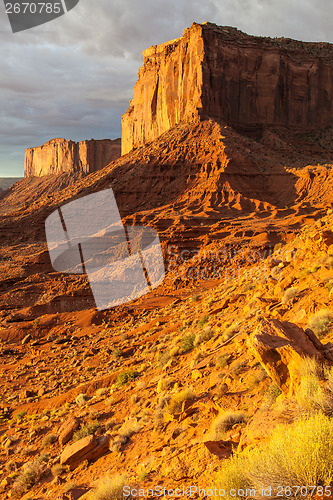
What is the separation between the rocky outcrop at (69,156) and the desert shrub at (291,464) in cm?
12015

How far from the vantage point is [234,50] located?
62875 millimetres

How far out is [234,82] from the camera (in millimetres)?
63625

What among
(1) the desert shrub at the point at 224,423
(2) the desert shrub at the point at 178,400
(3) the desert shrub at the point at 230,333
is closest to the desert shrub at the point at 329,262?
(3) the desert shrub at the point at 230,333

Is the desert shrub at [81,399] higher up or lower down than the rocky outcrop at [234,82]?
lower down

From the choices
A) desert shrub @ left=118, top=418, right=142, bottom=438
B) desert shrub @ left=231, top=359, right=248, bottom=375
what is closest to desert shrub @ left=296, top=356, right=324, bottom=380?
desert shrub @ left=231, top=359, right=248, bottom=375

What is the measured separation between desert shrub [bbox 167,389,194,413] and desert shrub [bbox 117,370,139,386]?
127 inches

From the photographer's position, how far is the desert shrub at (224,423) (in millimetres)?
4742

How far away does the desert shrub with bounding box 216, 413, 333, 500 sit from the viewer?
293cm

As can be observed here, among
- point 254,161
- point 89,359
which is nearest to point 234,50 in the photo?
point 254,161

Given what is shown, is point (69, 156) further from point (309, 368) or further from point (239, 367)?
point (309, 368)

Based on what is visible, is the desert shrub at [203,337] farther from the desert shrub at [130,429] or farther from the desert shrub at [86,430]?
the desert shrub at [86,430]

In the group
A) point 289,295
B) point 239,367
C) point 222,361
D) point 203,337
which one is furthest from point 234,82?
point 239,367

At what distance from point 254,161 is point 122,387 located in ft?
156

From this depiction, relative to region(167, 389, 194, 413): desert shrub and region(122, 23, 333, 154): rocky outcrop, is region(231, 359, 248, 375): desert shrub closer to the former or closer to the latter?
region(167, 389, 194, 413): desert shrub
